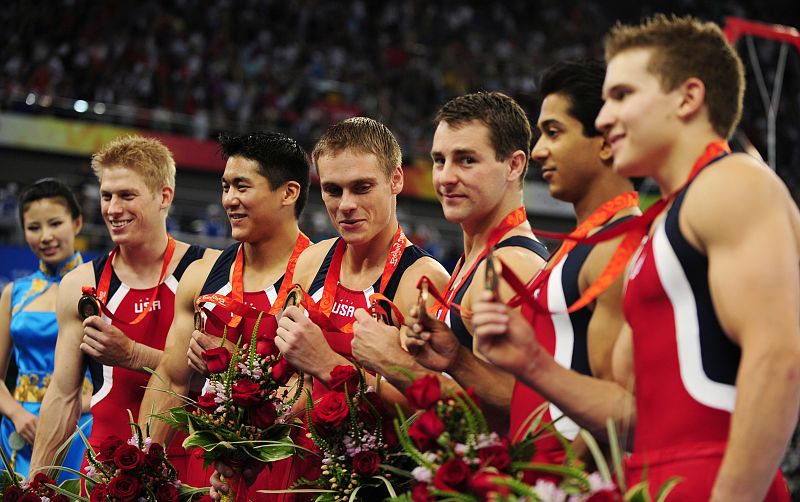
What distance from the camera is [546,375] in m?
2.19

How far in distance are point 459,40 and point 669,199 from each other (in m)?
20.4

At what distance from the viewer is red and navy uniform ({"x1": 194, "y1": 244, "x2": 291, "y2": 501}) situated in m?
3.70

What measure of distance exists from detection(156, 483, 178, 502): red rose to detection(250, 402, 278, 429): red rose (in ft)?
1.44

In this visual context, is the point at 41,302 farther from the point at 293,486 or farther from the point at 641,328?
the point at 641,328

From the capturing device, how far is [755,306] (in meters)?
1.89

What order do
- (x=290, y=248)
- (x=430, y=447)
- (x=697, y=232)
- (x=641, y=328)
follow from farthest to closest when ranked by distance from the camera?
(x=290, y=248), (x=430, y=447), (x=641, y=328), (x=697, y=232)

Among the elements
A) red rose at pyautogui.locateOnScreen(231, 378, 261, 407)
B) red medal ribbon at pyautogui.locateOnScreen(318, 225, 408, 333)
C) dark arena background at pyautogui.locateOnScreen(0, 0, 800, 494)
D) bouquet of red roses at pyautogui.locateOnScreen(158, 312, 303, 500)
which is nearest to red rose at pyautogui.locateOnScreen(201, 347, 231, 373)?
bouquet of red roses at pyautogui.locateOnScreen(158, 312, 303, 500)

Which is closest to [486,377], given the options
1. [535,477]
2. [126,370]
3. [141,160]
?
[535,477]

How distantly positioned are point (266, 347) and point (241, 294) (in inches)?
36.6

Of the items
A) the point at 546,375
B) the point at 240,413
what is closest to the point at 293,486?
the point at 240,413

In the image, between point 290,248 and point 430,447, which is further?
point 290,248

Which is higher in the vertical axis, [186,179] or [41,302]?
[186,179]

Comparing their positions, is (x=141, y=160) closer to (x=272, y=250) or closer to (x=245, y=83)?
(x=272, y=250)

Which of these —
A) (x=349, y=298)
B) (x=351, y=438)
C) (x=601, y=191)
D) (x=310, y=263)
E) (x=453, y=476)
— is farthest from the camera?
(x=310, y=263)
